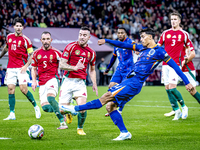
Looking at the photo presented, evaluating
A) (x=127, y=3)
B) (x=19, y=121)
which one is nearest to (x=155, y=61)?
(x=19, y=121)

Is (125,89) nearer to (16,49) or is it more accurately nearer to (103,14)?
(16,49)

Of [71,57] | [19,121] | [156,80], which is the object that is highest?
[71,57]

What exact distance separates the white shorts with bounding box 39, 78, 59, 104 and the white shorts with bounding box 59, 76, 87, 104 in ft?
2.62

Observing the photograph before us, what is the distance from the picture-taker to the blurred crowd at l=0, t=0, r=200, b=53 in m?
23.5

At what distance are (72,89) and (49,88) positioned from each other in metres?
1.03

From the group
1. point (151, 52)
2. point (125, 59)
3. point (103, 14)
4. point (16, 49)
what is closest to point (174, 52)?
point (125, 59)

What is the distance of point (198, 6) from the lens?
32938 millimetres

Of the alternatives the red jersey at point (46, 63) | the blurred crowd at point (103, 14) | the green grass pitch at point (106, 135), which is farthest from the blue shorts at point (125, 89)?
the blurred crowd at point (103, 14)

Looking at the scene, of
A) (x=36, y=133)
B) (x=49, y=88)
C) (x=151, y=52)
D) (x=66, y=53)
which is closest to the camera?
(x=36, y=133)

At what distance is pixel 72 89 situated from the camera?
662cm

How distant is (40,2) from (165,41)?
688 inches

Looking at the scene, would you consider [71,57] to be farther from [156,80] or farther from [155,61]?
[156,80]

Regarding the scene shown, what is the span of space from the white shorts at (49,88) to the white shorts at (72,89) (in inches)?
31.4

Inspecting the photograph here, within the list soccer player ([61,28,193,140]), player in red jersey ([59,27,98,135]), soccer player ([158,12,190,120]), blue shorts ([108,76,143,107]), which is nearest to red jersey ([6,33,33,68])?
player in red jersey ([59,27,98,135])
